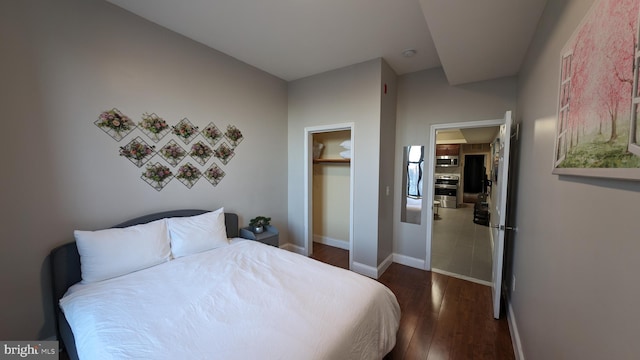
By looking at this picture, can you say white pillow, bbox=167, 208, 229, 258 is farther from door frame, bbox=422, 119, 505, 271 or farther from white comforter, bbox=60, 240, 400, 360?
door frame, bbox=422, 119, 505, 271

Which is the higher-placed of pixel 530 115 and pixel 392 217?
pixel 530 115

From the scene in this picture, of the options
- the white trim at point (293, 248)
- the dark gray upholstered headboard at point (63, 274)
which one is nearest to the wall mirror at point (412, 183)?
the white trim at point (293, 248)

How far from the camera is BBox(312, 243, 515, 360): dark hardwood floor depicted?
71.5 inches

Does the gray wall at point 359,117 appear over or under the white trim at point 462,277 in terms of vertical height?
over

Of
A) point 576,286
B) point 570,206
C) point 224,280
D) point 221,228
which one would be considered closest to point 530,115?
point 570,206

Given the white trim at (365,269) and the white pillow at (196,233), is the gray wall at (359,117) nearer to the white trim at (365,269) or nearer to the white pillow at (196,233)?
the white trim at (365,269)

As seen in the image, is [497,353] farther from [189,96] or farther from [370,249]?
[189,96]

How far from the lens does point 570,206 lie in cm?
98

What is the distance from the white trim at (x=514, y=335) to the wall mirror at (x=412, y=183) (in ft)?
4.43

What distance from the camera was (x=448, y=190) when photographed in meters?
8.06

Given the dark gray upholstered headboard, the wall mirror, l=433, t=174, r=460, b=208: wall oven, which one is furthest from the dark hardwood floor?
l=433, t=174, r=460, b=208: wall oven

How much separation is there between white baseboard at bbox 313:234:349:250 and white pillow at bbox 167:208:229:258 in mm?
2147

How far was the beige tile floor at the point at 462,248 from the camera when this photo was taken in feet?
10.3

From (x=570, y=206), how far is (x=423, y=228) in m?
2.30
